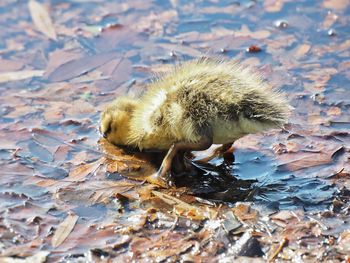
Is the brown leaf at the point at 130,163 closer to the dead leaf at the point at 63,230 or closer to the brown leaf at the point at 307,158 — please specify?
the dead leaf at the point at 63,230

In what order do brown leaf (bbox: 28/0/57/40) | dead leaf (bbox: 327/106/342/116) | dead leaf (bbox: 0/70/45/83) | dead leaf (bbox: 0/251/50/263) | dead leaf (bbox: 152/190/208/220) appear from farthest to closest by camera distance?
1. brown leaf (bbox: 28/0/57/40)
2. dead leaf (bbox: 0/70/45/83)
3. dead leaf (bbox: 327/106/342/116)
4. dead leaf (bbox: 152/190/208/220)
5. dead leaf (bbox: 0/251/50/263)

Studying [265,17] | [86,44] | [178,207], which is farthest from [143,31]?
[178,207]

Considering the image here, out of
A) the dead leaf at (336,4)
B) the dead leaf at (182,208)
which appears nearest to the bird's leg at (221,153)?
the dead leaf at (182,208)

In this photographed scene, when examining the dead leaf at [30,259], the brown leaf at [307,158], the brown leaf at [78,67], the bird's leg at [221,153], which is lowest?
the brown leaf at [307,158]

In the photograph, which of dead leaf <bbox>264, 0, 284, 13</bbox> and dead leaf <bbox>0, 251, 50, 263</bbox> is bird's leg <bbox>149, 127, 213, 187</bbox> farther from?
dead leaf <bbox>264, 0, 284, 13</bbox>

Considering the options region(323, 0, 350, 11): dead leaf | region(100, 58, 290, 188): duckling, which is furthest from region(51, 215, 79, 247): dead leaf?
region(323, 0, 350, 11): dead leaf

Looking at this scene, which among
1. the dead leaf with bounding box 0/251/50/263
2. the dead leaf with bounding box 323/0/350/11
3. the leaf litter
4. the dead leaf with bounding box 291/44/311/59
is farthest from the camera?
the dead leaf with bounding box 323/0/350/11
